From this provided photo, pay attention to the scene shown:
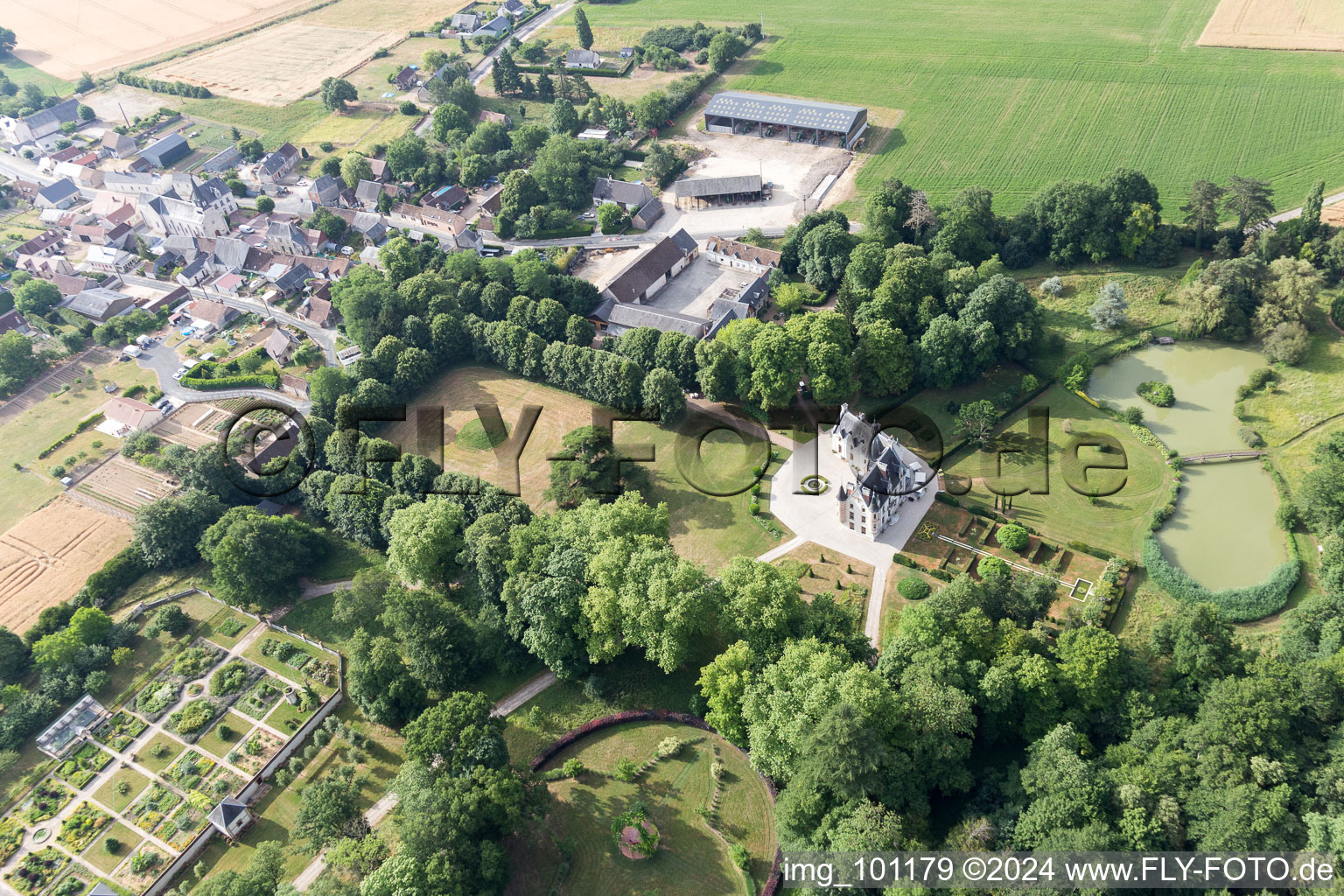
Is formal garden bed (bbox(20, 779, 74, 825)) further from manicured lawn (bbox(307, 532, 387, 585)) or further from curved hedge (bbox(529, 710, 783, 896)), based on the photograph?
curved hedge (bbox(529, 710, 783, 896))

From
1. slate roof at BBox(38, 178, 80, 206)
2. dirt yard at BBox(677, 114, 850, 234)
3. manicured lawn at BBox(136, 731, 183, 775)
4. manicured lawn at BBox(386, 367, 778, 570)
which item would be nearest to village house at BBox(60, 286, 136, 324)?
slate roof at BBox(38, 178, 80, 206)

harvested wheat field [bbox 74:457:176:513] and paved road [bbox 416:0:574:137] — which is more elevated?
paved road [bbox 416:0:574:137]

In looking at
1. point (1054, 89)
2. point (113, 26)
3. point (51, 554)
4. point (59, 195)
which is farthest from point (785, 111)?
point (113, 26)

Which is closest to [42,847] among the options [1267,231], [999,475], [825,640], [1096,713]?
[825,640]

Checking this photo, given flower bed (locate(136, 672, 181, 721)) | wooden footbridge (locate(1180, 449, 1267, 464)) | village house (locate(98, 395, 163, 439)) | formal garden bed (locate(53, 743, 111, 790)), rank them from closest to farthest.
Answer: formal garden bed (locate(53, 743, 111, 790)) < flower bed (locate(136, 672, 181, 721)) < wooden footbridge (locate(1180, 449, 1267, 464)) < village house (locate(98, 395, 163, 439))

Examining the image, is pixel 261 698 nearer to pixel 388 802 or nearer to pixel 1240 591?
pixel 388 802

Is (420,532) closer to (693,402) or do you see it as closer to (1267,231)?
(693,402)
